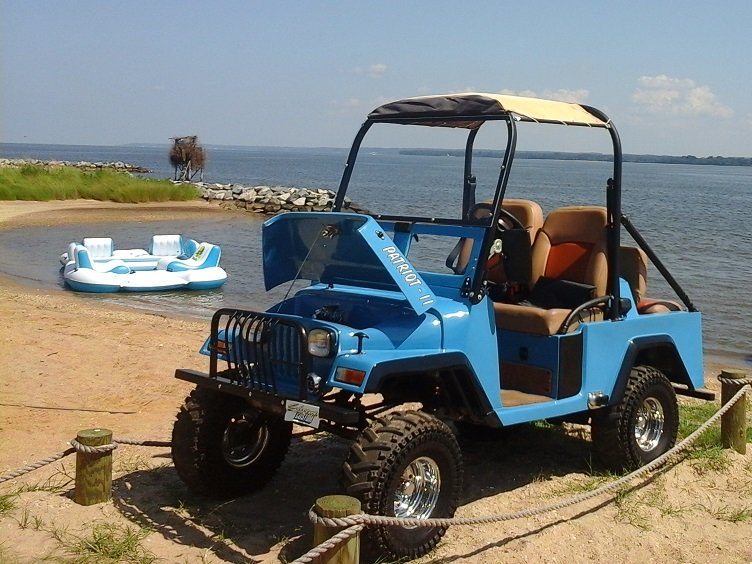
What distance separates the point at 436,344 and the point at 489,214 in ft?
3.49

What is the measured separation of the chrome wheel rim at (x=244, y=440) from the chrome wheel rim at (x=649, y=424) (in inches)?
106

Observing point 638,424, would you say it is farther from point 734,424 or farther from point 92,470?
point 92,470

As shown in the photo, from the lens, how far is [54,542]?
15.3 feet

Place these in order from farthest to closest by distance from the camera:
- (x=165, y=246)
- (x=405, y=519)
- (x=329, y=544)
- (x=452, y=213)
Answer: (x=165, y=246) < (x=452, y=213) < (x=405, y=519) < (x=329, y=544)

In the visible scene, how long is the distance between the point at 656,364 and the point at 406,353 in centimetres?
286

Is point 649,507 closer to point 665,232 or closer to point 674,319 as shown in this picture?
point 674,319

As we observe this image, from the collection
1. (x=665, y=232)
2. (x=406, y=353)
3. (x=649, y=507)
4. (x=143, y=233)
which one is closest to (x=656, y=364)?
(x=649, y=507)

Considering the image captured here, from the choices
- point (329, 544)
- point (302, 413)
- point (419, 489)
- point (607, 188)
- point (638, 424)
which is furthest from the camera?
point (638, 424)

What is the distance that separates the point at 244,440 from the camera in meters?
5.62

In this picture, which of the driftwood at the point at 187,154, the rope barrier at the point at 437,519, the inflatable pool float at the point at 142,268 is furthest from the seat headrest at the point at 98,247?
the driftwood at the point at 187,154

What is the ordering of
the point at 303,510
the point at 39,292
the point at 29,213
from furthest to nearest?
the point at 29,213
the point at 39,292
the point at 303,510

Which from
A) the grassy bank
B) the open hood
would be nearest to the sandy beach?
the open hood

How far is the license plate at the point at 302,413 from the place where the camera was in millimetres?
4273

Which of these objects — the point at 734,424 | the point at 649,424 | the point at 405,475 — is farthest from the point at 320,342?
the point at 734,424
